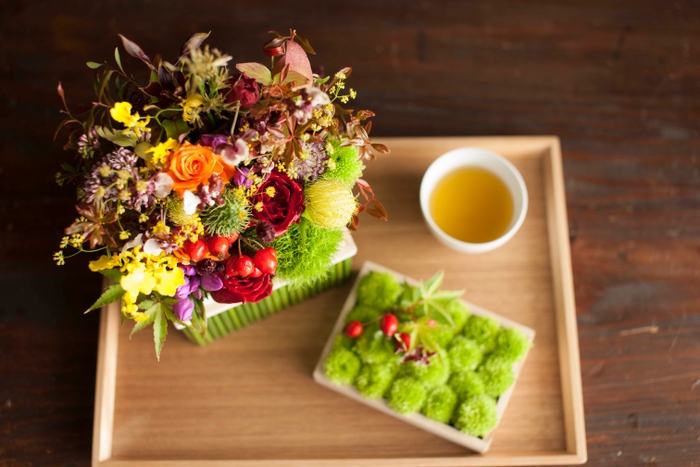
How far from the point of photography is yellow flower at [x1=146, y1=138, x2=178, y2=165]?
2.16 feet

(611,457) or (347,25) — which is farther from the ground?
(347,25)

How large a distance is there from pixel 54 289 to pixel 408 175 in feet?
2.31

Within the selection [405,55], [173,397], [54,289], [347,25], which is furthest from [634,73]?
[54,289]

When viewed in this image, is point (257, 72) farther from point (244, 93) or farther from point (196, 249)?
point (196, 249)

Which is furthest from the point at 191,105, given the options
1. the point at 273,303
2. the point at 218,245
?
the point at 273,303

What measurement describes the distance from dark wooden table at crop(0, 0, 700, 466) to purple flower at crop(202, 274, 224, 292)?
1.50 feet

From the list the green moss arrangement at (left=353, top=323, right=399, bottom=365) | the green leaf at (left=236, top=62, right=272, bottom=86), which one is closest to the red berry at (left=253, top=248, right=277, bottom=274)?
the green leaf at (left=236, top=62, right=272, bottom=86)

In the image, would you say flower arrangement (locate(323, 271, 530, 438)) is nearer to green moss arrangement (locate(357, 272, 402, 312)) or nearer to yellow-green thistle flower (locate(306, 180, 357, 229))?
green moss arrangement (locate(357, 272, 402, 312))

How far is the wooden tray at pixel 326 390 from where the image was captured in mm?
982

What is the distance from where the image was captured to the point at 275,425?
1.00m

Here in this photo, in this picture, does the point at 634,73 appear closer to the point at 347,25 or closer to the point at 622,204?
the point at 622,204

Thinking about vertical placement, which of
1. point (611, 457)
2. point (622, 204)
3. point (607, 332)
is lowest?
point (611, 457)

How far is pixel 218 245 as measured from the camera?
0.70 m

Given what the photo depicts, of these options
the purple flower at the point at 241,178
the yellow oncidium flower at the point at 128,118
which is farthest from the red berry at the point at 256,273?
the yellow oncidium flower at the point at 128,118
